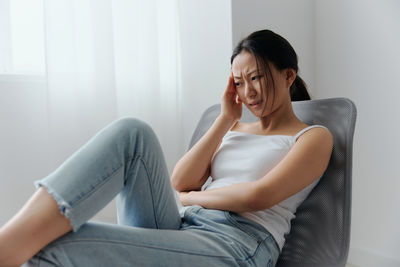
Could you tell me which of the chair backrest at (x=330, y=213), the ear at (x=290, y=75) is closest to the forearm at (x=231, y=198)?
the chair backrest at (x=330, y=213)

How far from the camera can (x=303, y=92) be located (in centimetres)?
154

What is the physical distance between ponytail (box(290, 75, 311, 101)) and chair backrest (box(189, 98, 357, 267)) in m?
0.22

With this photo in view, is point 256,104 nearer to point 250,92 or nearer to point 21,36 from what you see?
point 250,92

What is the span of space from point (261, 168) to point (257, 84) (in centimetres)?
26

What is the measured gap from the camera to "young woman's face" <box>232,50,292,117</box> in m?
1.28

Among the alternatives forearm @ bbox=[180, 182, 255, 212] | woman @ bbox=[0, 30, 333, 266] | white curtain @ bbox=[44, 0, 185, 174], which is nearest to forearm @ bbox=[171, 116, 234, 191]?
woman @ bbox=[0, 30, 333, 266]

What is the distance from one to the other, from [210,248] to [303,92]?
0.78 metres

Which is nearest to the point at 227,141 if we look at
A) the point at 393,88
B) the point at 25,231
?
the point at 25,231

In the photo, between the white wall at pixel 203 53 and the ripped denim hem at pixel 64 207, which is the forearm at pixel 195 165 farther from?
the white wall at pixel 203 53

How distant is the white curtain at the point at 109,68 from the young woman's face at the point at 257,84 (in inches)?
32.8

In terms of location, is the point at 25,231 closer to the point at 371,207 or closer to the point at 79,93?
the point at 79,93

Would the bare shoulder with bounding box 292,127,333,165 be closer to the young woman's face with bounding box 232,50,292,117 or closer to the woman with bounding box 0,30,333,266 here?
the woman with bounding box 0,30,333,266

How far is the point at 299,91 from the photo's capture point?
5.03 feet

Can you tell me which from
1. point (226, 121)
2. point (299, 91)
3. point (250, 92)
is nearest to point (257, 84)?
point (250, 92)
